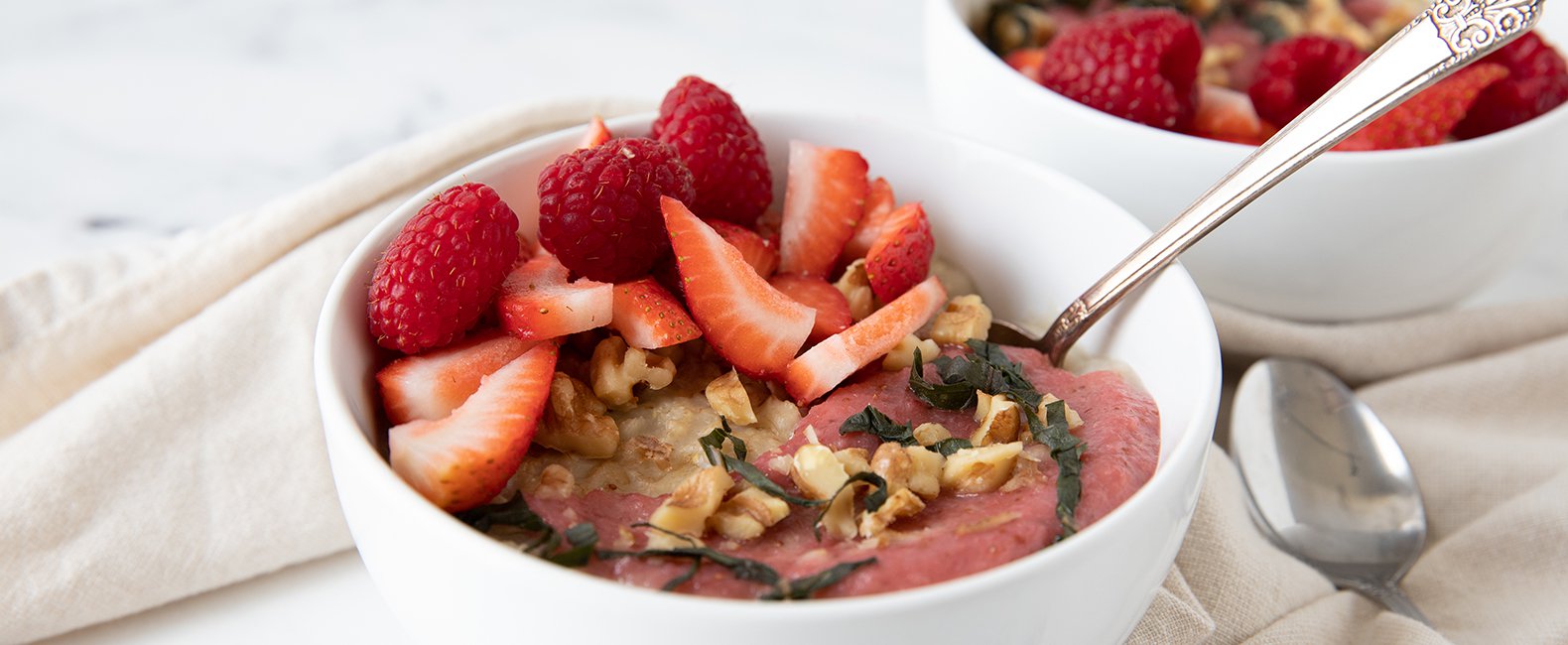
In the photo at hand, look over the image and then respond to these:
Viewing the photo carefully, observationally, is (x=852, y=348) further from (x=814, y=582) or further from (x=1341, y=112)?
(x=1341, y=112)

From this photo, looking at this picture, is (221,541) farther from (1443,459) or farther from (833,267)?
(1443,459)

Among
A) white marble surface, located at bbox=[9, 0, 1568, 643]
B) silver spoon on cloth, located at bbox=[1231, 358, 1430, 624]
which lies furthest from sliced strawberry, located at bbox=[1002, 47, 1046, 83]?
silver spoon on cloth, located at bbox=[1231, 358, 1430, 624]

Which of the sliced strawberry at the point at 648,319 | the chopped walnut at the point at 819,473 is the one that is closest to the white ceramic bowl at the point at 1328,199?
Result: the sliced strawberry at the point at 648,319

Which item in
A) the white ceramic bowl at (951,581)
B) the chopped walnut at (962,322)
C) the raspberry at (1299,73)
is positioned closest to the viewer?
the white ceramic bowl at (951,581)

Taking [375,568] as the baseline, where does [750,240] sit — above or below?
above

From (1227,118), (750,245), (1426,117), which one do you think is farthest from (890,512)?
(1426,117)

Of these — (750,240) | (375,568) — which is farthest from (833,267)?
(375,568)

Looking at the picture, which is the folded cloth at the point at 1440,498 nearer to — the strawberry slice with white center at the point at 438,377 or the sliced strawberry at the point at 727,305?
the sliced strawberry at the point at 727,305
